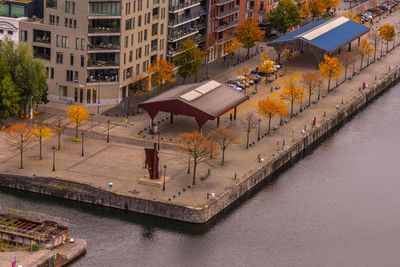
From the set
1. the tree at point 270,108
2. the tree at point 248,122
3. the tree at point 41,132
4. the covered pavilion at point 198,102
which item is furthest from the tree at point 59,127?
the tree at point 270,108

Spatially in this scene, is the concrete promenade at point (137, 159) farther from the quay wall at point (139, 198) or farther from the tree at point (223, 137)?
the tree at point (223, 137)

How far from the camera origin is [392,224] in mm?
158375

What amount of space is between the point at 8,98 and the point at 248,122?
44559 mm

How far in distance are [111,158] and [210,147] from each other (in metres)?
18.8

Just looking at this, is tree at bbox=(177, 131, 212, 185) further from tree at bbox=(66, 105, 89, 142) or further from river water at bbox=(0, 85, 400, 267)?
tree at bbox=(66, 105, 89, 142)

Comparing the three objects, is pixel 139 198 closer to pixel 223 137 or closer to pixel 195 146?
pixel 195 146

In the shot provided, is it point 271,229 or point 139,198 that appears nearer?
point 139,198

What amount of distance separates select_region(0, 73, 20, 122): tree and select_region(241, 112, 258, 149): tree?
140ft

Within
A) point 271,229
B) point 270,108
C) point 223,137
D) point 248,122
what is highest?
point 223,137

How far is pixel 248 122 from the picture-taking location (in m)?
183

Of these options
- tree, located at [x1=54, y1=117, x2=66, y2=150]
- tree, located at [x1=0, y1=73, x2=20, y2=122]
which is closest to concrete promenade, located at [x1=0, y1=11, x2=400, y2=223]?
tree, located at [x1=54, y1=117, x2=66, y2=150]

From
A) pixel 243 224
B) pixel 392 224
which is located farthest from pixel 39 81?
pixel 392 224

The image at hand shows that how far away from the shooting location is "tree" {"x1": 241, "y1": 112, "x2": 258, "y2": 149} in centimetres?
18075

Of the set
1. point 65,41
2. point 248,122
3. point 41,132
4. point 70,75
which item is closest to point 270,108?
point 248,122
